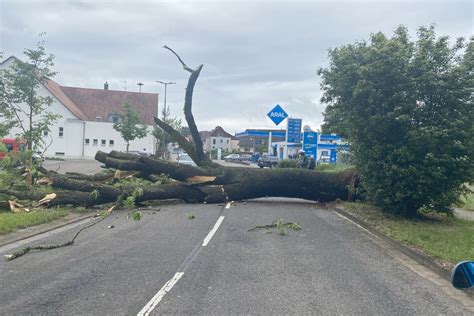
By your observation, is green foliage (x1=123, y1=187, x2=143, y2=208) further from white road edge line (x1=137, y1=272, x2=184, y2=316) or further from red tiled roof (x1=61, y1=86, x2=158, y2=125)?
red tiled roof (x1=61, y1=86, x2=158, y2=125)

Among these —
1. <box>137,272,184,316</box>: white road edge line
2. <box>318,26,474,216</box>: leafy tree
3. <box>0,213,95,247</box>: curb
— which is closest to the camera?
<box>137,272,184,316</box>: white road edge line

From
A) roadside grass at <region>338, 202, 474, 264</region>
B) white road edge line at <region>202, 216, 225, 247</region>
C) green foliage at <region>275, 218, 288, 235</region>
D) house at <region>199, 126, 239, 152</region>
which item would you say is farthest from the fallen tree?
house at <region>199, 126, 239, 152</region>

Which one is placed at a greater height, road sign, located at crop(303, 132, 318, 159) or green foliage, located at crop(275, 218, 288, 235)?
road sign, located at crop(303, 132, 318, 159)

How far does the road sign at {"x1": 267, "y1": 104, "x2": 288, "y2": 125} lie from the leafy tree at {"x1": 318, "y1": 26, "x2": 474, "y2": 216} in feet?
52.4

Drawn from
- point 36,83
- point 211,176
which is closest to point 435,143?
point 211,176

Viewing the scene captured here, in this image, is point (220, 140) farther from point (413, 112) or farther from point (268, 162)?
point (413, 112)

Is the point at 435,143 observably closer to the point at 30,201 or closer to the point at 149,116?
the point at 30,201

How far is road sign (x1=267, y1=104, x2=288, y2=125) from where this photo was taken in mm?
28734

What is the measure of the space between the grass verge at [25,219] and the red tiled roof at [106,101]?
56.8 metres

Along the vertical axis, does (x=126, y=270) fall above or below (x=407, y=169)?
below

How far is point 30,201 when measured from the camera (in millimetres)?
13727

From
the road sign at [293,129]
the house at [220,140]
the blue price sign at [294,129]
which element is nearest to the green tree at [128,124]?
the road sign at [293,129]

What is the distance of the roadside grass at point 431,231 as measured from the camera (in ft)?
27.0

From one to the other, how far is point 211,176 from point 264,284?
1065cm
